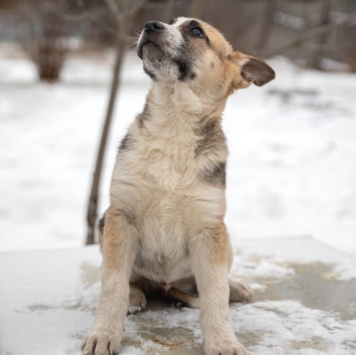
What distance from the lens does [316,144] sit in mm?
8906

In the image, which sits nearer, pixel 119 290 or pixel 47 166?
pixel 119 290

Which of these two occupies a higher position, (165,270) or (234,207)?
(165,270)

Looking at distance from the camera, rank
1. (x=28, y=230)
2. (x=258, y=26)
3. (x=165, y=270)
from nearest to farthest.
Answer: (x=165, y=270), (x=28, y=230), (x=258, y=26)

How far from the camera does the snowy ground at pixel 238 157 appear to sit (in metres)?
6.40

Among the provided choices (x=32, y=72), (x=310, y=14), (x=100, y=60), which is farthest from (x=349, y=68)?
(x=32, y=72)

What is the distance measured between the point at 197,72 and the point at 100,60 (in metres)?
12.8

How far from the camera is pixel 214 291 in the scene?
2512 millimetres

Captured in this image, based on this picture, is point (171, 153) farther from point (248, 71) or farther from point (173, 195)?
point (248, 71)

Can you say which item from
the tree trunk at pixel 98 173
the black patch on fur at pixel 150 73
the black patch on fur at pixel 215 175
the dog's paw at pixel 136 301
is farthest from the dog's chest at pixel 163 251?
the tree trunk at pixel 98 173

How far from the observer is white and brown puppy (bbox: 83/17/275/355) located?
8.17ft

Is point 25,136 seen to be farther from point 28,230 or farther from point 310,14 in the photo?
point 310,14

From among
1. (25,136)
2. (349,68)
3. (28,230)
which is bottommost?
(28,230)

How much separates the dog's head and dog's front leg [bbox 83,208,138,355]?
2.47ft

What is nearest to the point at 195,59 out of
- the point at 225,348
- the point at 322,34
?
the point at 225,348
